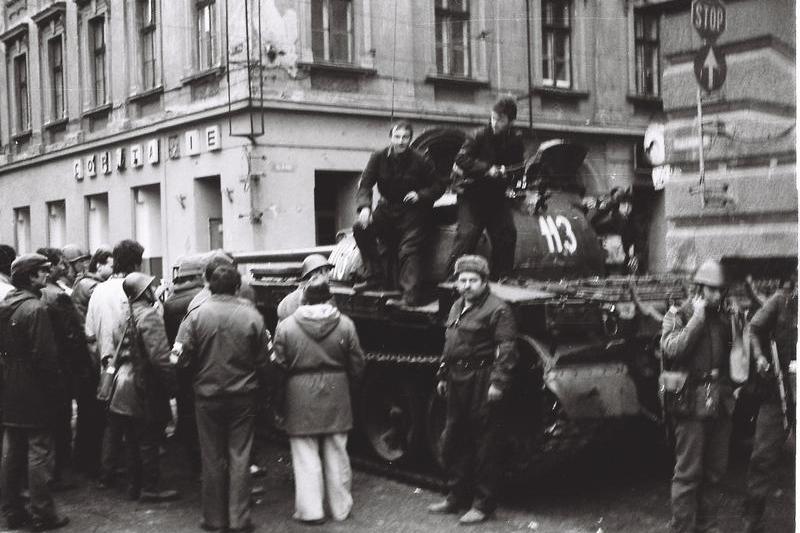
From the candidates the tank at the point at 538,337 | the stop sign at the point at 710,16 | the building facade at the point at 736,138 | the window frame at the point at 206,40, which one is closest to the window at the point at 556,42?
the window frame at the point at 206,40

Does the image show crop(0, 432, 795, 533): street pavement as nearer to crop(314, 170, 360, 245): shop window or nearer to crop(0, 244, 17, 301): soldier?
crop(0, 244, 17, 301): soldier

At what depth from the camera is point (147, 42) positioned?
70.3 feet

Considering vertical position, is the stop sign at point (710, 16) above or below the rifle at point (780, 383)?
above

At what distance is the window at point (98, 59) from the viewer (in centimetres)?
2316

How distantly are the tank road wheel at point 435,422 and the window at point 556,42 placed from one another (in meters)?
14.2

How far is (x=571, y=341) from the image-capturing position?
306 inches

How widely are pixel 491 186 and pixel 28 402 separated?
3774mm

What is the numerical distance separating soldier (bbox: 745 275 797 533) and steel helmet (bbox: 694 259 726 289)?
0.31m

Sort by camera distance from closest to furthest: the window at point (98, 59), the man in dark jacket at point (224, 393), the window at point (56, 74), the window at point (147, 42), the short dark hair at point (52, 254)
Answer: the man in dark jacket at point (224, 393), the short dark hair at point (52, 254), the window at point (147, 42), the window at point (98, 59), the window at point (56, 74)

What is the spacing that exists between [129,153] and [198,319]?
1530 centimetres

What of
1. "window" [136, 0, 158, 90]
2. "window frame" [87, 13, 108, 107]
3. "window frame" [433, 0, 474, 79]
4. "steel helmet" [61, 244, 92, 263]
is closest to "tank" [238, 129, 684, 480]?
"steel helmet" [61, 244, 92, 263]

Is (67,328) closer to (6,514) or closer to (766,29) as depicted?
(6,514)

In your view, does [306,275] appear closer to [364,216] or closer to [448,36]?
[364,216]

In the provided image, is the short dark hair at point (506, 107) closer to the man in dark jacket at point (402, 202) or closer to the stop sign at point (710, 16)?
the man in dark jacket at point (402, 202)
